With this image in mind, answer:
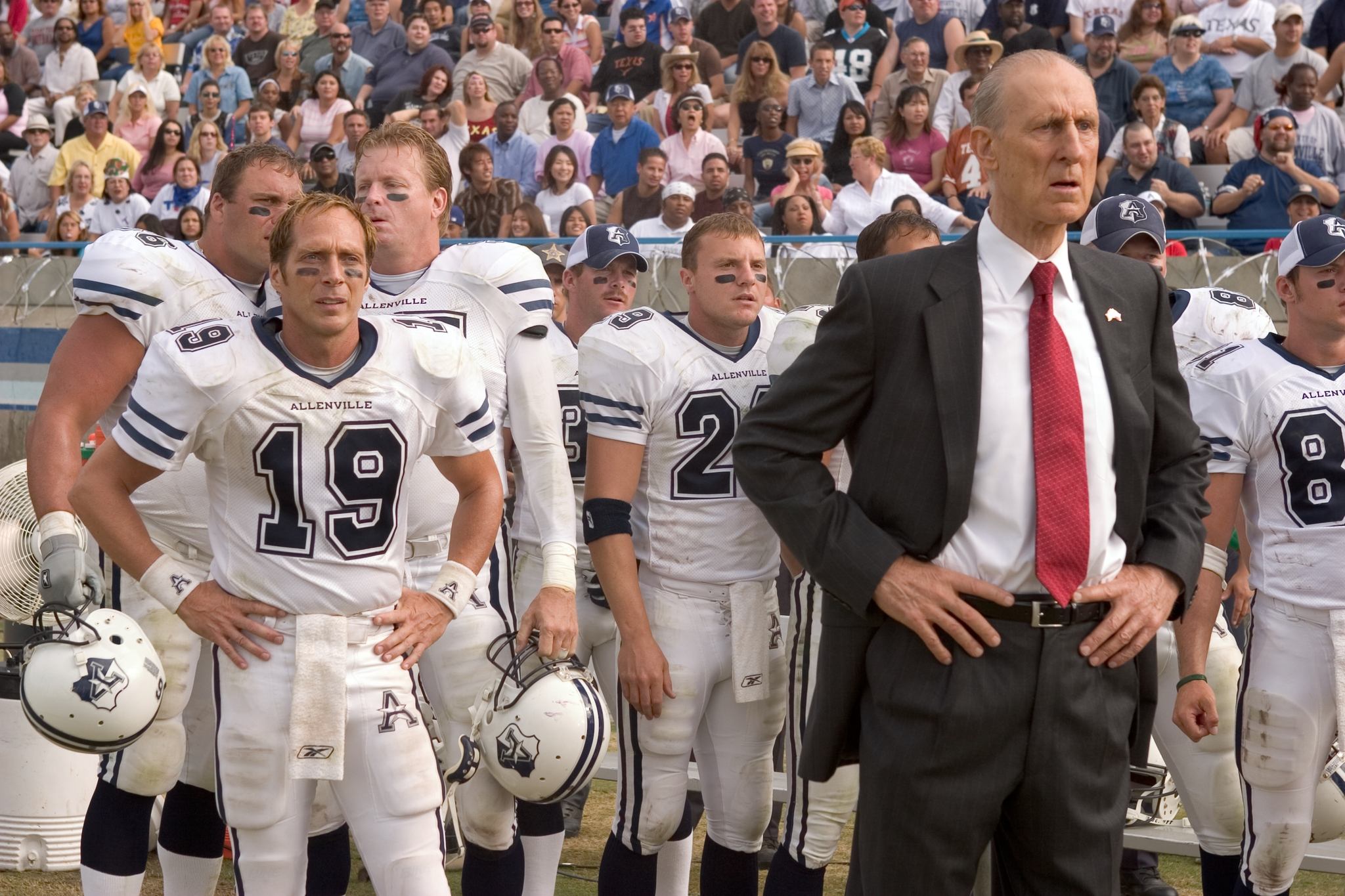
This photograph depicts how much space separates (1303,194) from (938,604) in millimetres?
7583

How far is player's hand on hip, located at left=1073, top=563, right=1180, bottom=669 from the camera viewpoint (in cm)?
265

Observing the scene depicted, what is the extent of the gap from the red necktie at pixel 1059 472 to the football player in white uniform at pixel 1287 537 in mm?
1343

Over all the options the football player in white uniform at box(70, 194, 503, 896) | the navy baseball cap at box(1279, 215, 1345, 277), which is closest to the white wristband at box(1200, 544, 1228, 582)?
the navy baseball cap at box(1279, 215, 1345, 277)

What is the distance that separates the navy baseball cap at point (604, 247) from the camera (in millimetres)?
5344

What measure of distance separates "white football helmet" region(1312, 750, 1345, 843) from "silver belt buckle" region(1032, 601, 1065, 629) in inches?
71.4

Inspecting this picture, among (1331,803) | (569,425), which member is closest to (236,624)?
(569,425)

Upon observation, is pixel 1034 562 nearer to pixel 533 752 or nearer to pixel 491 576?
Answer: pixel 533 752

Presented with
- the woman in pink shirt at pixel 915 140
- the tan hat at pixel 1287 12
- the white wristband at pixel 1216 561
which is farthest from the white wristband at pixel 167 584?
the tan hat at pixel 1287 12

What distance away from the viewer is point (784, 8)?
13.2 m

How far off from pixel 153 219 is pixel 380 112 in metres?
2.65

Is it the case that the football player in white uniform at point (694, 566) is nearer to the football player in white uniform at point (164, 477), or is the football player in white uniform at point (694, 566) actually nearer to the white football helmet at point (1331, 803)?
the football player in white uniform at point (164, 477)

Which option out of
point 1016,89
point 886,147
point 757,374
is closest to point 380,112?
point 886,147

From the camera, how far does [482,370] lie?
13.1ft

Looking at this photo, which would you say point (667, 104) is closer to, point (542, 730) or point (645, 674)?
point (645, 674)
